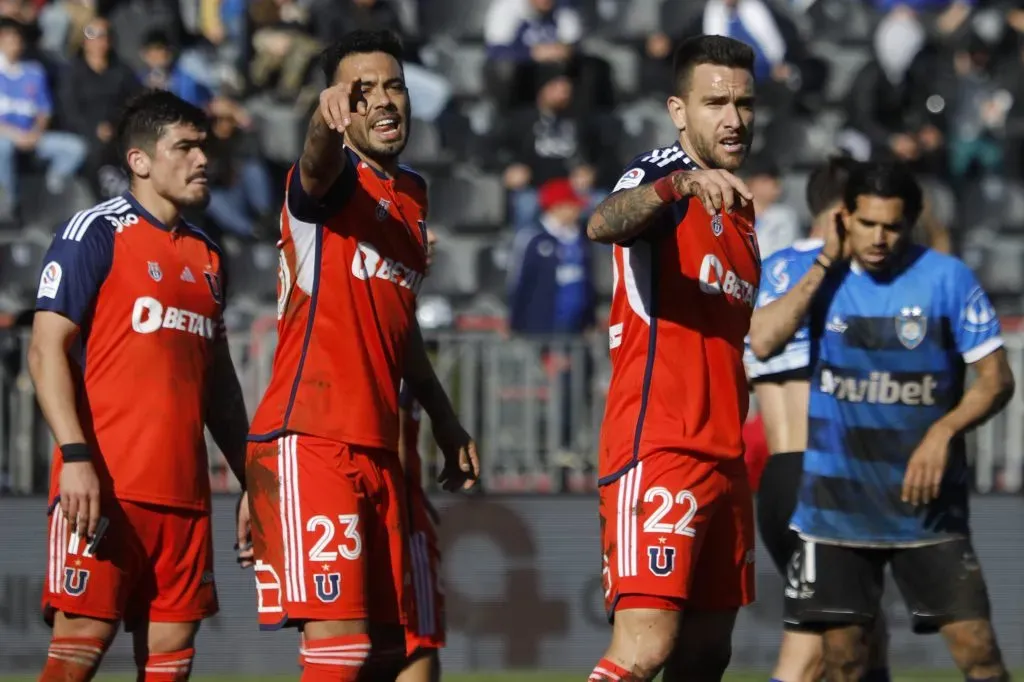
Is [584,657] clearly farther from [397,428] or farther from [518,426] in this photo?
[397,428]

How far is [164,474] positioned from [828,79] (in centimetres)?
1030

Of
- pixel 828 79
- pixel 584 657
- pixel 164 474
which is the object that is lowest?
pixel 584 657

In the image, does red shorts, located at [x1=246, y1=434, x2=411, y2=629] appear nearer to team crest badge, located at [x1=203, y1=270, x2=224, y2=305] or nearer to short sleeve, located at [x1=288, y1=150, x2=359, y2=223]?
short sleeve, located at [x1=288, y1=150, x2=359, y2=223]

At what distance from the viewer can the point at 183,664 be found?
21.5ft

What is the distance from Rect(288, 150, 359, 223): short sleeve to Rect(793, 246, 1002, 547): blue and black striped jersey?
221 cm

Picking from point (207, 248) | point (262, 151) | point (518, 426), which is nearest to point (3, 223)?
point (262, 151)

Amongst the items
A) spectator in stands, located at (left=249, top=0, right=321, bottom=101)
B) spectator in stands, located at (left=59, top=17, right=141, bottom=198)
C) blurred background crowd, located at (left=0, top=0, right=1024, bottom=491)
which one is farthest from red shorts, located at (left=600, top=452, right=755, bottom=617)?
spectator in stands, located at (left=249, top=0, right=321, bottom=101)

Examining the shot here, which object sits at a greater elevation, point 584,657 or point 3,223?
point 3,223

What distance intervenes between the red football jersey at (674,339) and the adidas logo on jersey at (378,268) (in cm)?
70

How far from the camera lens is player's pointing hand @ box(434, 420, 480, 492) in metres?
6.77

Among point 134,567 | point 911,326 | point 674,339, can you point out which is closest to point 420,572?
point 134,567

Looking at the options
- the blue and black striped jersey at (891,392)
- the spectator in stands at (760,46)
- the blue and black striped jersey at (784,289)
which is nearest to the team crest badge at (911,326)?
the blue and black striped jersey at (891,392)

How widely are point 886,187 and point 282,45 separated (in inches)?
335

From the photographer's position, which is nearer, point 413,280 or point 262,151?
point 413,280
